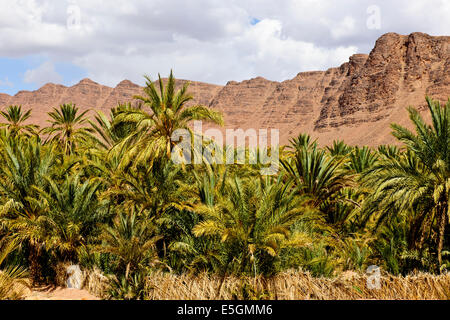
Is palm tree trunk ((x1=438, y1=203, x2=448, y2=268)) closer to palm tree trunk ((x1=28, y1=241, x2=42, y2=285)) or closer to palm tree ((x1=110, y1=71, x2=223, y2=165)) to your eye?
palm tree ((x1=110, y1=71, x2=223, y2=165))

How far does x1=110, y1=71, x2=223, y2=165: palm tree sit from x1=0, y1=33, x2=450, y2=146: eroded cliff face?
245 ft

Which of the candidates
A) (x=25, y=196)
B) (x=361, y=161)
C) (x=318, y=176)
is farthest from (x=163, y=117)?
(x=361, y=161)

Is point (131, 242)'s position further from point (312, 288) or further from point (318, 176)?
point (318, 176)

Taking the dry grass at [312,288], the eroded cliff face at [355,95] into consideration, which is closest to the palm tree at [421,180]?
the dry grass at [312,288]

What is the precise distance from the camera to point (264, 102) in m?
166

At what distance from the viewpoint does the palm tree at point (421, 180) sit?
10141 millimetres

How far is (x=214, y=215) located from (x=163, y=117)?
15.2 ft

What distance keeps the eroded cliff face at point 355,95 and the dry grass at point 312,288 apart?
260 ft

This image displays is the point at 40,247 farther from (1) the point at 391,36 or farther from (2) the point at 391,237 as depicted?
(1) the point at 391,36

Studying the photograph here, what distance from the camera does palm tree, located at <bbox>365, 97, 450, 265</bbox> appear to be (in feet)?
33.3

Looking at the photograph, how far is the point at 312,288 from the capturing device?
344 inches

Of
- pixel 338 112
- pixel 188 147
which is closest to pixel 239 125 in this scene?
pixel 338 112

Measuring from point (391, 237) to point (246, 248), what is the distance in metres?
4.53

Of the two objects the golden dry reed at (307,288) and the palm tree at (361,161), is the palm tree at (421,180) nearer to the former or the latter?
A: the golden dry reed at (307,288)
